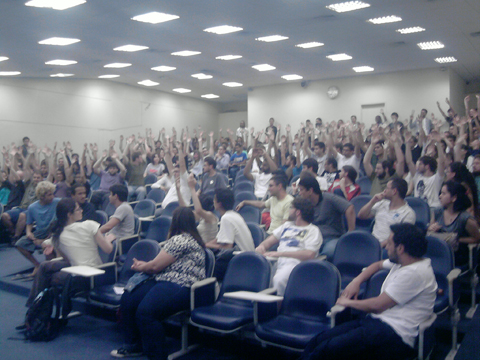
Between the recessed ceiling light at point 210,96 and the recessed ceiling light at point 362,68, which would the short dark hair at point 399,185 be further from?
the recessed ceiling light at point 210,96

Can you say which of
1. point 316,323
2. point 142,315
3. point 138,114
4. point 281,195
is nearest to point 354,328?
point 316,323

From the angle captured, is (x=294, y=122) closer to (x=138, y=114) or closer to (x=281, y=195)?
(x=138, y=114)

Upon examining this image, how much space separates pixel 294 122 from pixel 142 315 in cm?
1242

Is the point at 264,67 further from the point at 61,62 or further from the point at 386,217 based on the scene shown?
the point at 386,217

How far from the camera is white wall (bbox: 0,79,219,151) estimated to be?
1182cm

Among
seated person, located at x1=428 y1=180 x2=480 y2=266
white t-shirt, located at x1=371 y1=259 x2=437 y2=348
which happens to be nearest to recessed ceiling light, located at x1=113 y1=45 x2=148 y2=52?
seated person, located at x1=428 y1=180 x2=480 y2=266

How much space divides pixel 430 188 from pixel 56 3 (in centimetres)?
574

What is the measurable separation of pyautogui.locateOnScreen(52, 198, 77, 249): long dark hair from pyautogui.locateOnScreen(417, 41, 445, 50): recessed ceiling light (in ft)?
27.7

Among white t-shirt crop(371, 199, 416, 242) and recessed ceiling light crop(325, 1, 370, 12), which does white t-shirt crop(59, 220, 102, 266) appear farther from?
recessed ceiling light crop(325, 1, 370, 12)

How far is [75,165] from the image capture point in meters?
9.24

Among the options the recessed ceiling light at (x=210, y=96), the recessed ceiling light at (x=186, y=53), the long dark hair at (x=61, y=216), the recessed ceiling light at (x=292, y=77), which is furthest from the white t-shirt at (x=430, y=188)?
the recessed ceiling light at (x=210, y=96)

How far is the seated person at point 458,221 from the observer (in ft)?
12.2

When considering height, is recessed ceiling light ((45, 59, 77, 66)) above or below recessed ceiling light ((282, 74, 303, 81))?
below

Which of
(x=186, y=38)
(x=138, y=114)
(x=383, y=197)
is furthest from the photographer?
(x=138, y=114)
